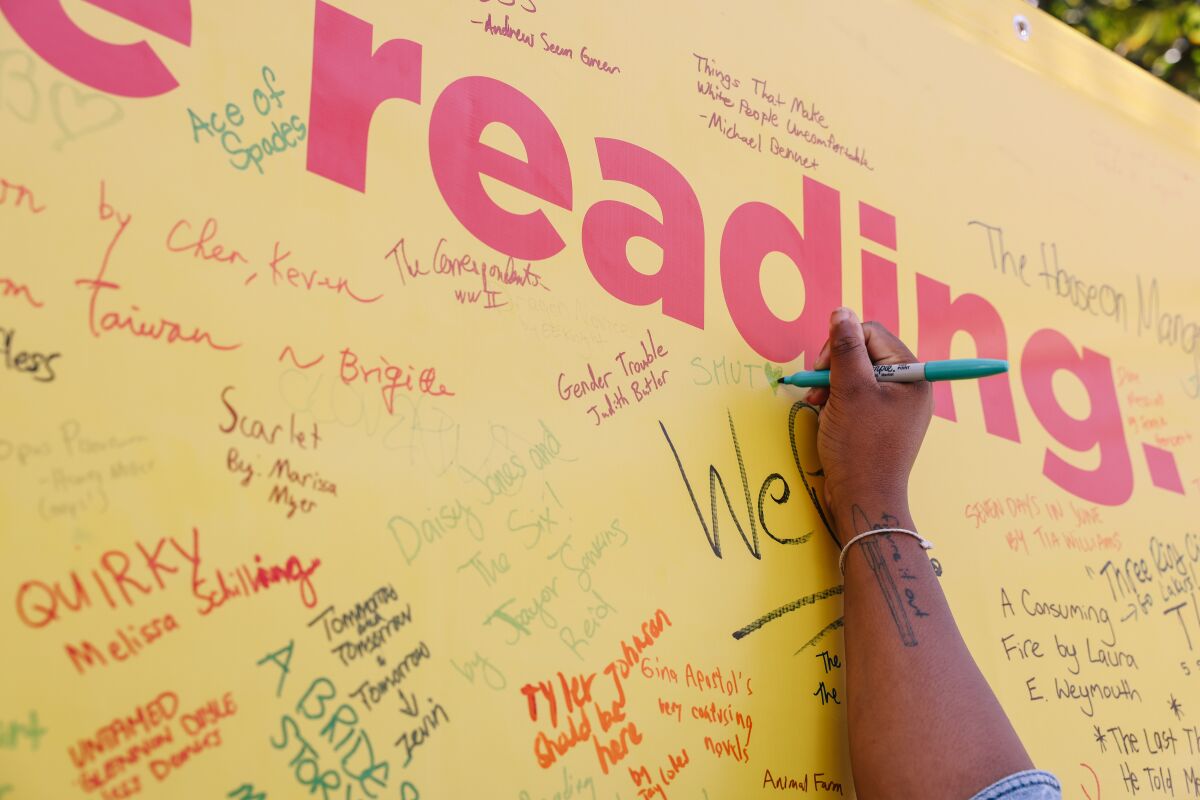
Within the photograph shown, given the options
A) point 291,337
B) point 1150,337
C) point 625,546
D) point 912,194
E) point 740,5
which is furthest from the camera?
point 1150,337

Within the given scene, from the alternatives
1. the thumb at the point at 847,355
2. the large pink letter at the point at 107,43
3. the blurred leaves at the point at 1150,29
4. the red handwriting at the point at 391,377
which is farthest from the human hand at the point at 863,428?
the blurred leaves at the point at 1150,29

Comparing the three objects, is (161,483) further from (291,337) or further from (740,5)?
(740,5)

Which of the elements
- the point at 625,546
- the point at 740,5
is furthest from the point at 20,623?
the point at 740,5

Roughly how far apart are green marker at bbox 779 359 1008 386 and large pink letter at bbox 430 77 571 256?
32 centimetres

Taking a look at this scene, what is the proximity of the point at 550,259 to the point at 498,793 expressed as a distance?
1.44 ft

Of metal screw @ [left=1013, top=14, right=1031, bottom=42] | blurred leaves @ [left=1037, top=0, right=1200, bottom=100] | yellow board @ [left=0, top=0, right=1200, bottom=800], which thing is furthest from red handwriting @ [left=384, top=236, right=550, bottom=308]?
blurred leaves @ [left=1037, top=0, right=1200, bottom=100]

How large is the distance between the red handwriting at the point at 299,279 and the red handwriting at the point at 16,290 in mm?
154

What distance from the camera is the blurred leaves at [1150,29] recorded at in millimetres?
2475

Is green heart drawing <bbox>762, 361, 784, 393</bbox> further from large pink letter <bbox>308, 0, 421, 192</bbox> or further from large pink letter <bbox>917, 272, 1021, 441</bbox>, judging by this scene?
large pink letter <bbox>308, 0, 421, 192</bbox>

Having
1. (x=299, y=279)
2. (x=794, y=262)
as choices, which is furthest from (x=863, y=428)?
(x=299, y=279)

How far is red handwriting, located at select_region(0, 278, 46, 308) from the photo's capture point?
62 cm

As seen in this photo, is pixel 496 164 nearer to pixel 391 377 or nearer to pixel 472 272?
pixel 472 272

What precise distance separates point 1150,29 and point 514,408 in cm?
238

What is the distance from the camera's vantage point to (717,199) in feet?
3.35
